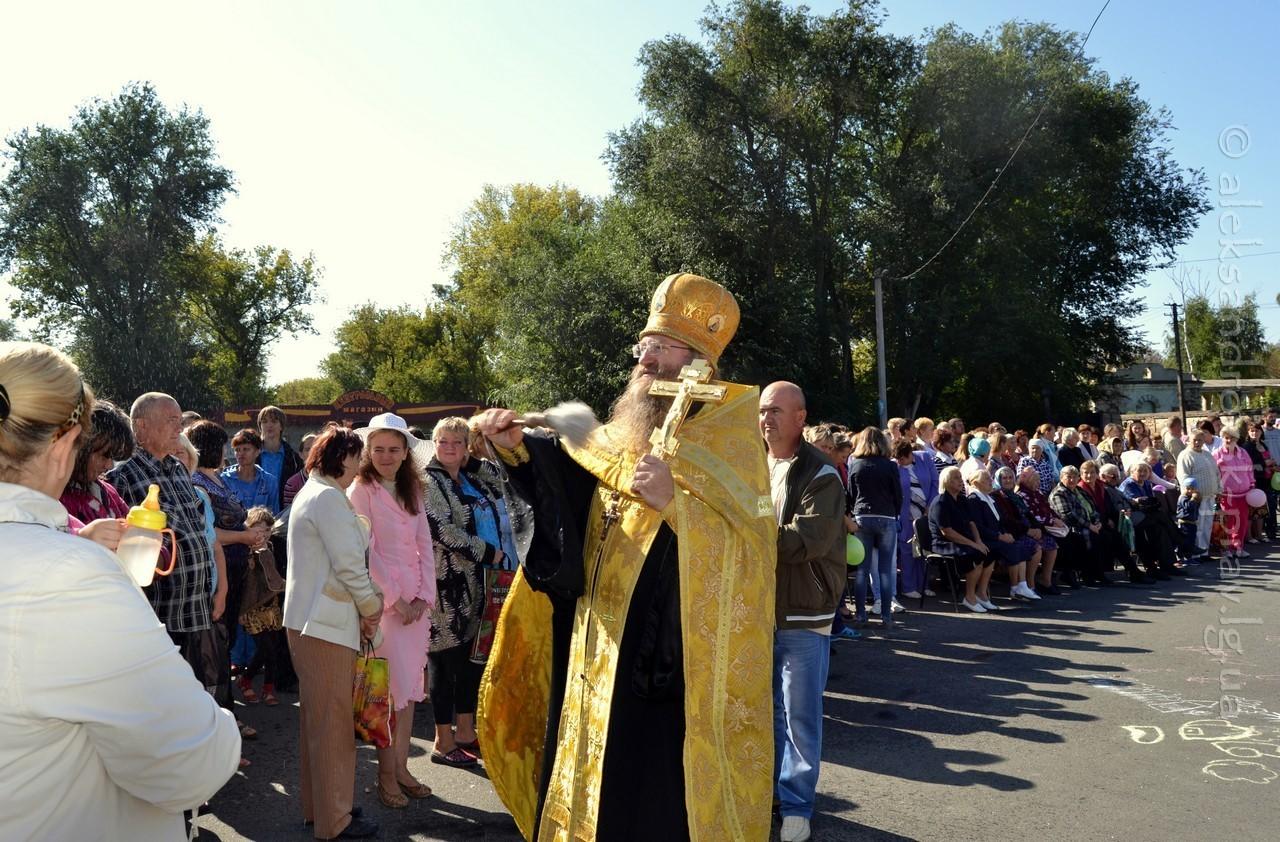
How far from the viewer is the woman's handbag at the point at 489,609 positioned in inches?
237

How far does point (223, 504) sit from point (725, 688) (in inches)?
178

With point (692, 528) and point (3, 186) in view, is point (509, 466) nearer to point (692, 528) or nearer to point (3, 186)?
point (692, 528)

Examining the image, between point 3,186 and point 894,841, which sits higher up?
point 3,186

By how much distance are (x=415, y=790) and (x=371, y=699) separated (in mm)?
928

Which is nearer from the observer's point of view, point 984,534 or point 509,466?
point 509,466

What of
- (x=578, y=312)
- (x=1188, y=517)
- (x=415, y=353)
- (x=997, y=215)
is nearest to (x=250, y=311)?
(x=415, y=353)

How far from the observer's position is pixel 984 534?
1178 centimetres

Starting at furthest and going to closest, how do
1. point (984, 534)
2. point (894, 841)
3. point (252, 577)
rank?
1. point (984, 534)
2. point (252, 577)
3. point (894, 841)

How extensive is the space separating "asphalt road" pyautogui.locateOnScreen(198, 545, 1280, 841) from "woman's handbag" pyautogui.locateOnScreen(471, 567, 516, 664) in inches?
28.2

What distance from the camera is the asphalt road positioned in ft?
16.7

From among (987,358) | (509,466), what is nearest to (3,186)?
(987,358)

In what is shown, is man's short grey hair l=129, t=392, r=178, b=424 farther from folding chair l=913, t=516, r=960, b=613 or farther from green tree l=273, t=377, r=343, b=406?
green tree l=273, t=377, r=343, b=406

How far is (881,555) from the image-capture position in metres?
10.4

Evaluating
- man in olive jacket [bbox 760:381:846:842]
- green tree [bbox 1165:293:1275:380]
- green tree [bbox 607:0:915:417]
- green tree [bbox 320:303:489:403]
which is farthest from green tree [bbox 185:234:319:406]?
man in olive jacket [bbox 760:381:846:842]
